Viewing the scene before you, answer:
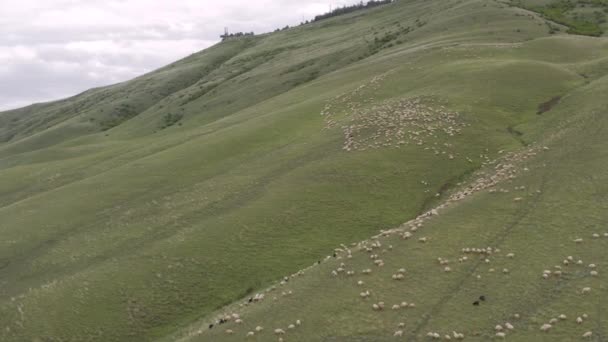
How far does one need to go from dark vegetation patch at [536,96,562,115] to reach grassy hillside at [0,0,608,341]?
0.31 meters

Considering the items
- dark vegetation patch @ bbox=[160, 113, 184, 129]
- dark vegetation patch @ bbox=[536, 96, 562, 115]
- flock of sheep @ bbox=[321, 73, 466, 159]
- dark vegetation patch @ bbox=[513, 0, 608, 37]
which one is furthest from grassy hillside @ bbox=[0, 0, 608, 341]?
dark vegetation patch @ bbox=[160, 113, 184, 129]

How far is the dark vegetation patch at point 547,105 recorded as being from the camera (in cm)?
4677

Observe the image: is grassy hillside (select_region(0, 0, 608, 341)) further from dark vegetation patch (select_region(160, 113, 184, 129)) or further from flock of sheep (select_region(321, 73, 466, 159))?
dark vegetation patch (select_region(160, 113, 184, 129))

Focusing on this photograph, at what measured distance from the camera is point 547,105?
47.8 m

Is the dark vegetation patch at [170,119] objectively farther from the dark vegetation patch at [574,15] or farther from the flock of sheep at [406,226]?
the dark vegetation patch at [574,15]

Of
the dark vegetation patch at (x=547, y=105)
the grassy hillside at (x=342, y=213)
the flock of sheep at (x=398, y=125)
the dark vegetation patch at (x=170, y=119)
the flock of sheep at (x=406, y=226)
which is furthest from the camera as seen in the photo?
the dark vegetation patch at (x=170, y=119)

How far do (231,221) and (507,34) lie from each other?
214 ft

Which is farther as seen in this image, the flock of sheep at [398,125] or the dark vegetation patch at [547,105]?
the dark vegetation patch at [547,105]

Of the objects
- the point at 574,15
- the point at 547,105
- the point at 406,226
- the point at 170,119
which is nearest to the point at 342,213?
the point at 406,226

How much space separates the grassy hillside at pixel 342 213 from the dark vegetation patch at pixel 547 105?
31 centimetres

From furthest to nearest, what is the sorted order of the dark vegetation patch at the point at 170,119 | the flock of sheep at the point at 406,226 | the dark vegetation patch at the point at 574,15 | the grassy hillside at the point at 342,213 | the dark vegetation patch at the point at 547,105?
the dark vegetation patch at the point at 170,119
the dark vegetation patch at the point at 574,15
the dark vegetation patch at the point at 547,105
the grassy hillside at the point at 342,213
the flock of sheep at the point at 406,226

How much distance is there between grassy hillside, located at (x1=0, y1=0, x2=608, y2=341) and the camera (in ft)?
71.3

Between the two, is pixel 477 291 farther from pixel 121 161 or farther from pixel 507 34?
pixel 507 34

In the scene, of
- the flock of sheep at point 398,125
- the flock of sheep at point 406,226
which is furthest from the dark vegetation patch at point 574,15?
the flock of sheep at point 406,226
